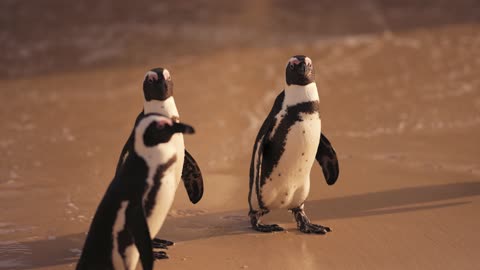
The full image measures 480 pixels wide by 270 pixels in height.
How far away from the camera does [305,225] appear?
418cm

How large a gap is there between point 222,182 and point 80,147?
63.6 inches

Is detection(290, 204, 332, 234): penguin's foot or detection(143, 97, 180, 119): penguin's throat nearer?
detection(143, 97, 180, 119): penguin's throat

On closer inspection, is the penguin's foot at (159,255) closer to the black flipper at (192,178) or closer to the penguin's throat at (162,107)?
the black flipper at (192,178)

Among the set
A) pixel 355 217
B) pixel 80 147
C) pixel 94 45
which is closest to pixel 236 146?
pixel 80 147

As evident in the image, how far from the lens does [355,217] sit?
436cm

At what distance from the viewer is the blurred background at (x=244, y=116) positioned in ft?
13.3

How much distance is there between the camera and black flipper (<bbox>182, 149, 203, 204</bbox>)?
13.8 feet

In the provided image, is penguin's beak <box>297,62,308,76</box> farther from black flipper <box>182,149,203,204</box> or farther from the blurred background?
the blurred background

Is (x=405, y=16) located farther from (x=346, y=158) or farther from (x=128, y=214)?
(x=128, y=214)

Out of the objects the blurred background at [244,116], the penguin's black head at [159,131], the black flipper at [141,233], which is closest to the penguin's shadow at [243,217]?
the blurred background at [244,116]

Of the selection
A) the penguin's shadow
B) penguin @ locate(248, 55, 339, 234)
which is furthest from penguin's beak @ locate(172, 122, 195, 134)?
the penguin's shadow

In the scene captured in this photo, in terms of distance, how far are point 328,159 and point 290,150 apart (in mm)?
364

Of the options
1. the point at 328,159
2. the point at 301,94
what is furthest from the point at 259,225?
the point at 301,94

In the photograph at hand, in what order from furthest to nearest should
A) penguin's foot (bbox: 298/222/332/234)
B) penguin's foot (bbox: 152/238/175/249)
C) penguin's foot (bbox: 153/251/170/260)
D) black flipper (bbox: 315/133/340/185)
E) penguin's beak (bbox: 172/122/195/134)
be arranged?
1. black flipper (bbox: 315/133/340/185)
2. penguin's foot (bbox: 298/222/332/234)
3. penguin's foot (bbox: 152/238/175/249)
4. penguin's foot (bbox: 153/251/170/260)
5. penguin's beak (bbox: 172/122/195/134)
